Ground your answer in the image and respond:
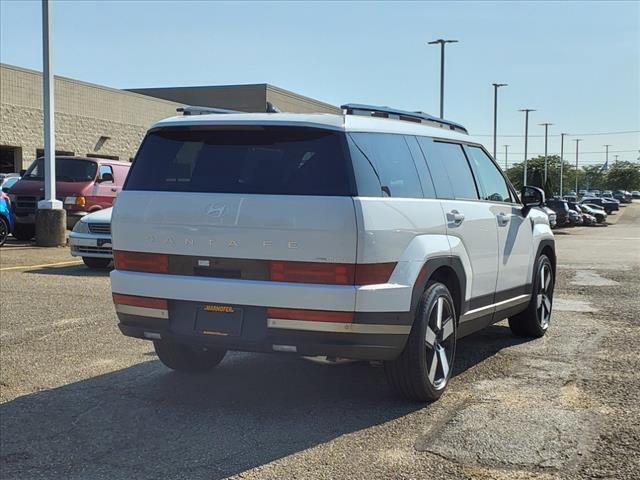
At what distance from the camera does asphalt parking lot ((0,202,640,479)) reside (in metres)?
4.03

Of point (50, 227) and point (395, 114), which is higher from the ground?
point (395, 114)

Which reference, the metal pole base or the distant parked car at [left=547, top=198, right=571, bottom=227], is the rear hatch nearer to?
the metal pole base

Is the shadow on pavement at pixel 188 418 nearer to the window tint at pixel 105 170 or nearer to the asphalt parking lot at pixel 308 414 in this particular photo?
the asphalt parking lot at pixel 308 414

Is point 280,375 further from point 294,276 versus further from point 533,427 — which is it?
point 533,427

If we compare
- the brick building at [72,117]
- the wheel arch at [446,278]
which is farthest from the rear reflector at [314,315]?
the brick building at [72,117]

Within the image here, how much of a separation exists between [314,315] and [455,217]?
1.50 meters

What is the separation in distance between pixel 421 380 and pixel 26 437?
2.51 meters

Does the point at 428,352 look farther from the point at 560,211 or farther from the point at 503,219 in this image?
the point at 560,211

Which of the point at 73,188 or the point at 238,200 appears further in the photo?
the point at 73,188

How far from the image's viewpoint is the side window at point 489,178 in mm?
6195

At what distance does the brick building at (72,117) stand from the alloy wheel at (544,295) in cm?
3148

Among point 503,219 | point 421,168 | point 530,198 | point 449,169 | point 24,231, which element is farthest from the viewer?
point 24,231

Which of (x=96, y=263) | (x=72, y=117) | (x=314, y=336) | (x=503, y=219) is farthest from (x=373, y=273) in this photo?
(x=72, y=117)

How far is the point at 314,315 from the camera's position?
4402 millimetres
